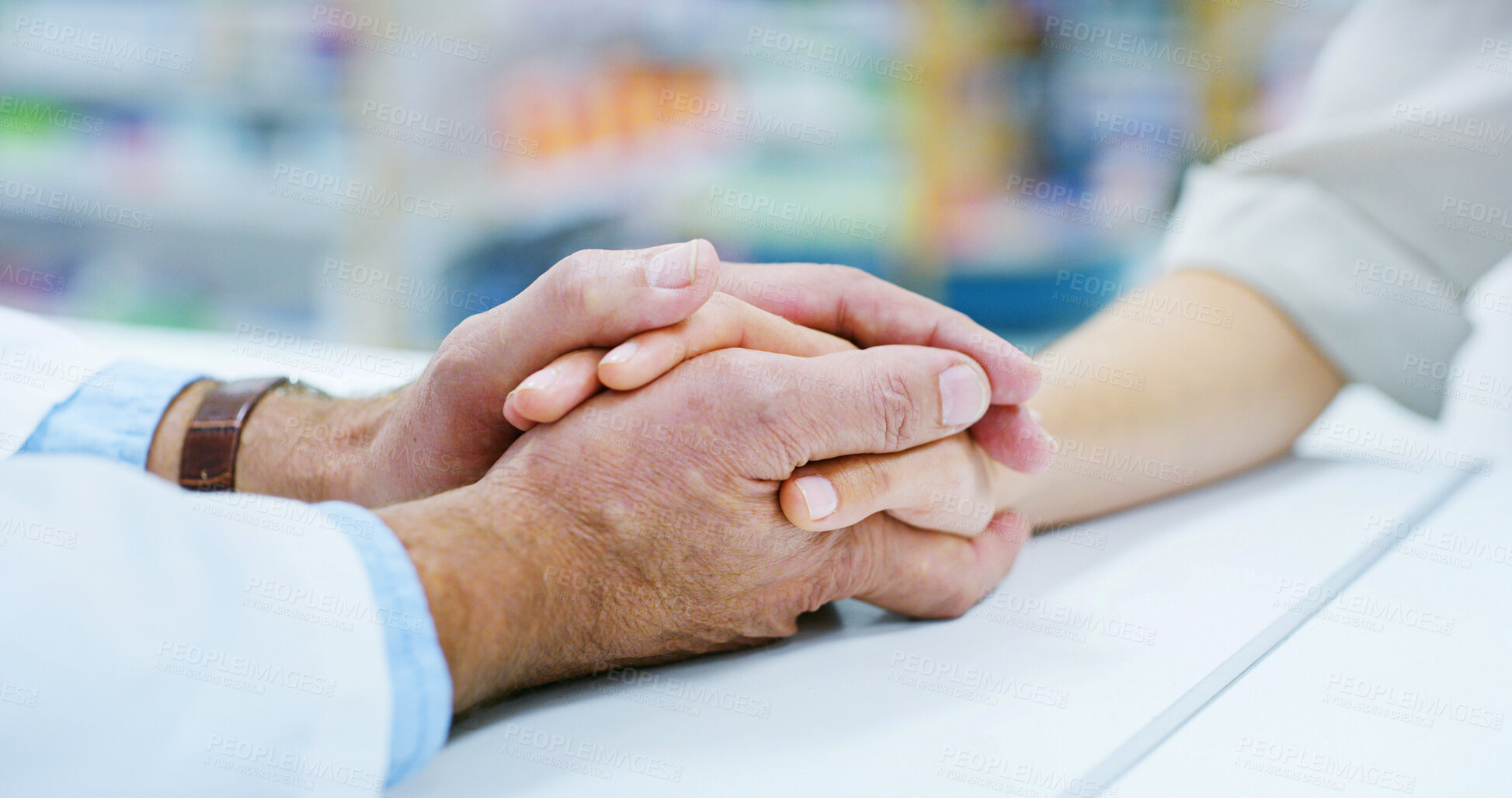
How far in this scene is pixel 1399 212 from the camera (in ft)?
3.02

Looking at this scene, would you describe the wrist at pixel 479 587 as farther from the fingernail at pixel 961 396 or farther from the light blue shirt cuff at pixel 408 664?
the fingernail at pixel 961 396

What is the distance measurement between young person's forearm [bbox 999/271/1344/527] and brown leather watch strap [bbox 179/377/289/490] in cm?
53

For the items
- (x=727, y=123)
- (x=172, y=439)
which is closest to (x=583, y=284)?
(x=172, y=439)

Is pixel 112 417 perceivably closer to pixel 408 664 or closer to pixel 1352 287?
pixel 408 664

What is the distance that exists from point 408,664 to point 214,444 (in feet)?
1.33

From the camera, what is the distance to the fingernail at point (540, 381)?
524 millimetres

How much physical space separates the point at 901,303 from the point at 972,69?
1.95 metres

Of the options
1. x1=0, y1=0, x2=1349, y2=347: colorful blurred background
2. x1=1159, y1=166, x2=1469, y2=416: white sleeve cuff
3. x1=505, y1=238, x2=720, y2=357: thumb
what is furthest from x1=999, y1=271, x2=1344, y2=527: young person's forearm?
x1=0, y1=0, x2=1349, y2=347: colorful blurred background

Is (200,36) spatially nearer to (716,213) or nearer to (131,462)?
(716,213)

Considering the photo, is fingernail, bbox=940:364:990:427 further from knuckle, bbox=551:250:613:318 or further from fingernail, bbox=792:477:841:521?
knuckle, bbox=551:250:613:318

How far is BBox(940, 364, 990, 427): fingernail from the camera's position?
0.56m

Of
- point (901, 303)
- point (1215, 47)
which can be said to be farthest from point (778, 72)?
point (901, 303)

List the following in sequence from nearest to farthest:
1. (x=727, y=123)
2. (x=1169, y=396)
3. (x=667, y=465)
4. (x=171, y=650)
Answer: (x=171, y=650) < (x=667, y=465) < (x=1169, y=396) < (x=727, y=123)

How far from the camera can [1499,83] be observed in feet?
2.97
